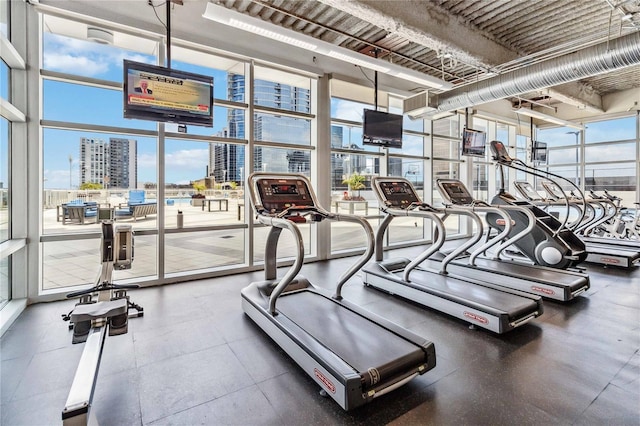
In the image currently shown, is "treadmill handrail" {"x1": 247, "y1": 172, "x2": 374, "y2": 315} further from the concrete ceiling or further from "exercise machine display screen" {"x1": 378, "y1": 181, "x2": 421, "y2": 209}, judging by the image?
the concrete ceiling

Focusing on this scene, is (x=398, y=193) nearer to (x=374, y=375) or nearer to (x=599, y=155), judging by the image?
(x=374, y=375)

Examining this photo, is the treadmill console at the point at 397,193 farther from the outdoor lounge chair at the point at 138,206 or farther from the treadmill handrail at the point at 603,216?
the treadmill handrail at the point at 603,216

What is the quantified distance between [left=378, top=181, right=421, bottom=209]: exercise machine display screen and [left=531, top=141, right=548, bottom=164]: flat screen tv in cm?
825

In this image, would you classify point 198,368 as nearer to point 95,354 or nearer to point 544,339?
point 95,354

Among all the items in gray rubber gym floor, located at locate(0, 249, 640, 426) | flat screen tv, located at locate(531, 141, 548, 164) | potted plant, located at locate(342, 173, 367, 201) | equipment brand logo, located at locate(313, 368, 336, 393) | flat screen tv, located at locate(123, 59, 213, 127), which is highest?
flat screen tv, located at locate(531, 141, 548, 164)

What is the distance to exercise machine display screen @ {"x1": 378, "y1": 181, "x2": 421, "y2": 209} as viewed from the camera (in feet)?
14.3

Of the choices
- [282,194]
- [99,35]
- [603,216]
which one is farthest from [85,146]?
[603,216]

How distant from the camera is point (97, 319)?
92.0 inches

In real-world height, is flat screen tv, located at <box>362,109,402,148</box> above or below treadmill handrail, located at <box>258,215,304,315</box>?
above

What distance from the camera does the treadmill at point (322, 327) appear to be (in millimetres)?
2027

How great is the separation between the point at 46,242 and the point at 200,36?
3.62 metres

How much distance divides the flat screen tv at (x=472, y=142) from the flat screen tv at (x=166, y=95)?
6.15 meters

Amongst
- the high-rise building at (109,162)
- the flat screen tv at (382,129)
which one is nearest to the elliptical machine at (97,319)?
the high-rise building at (109,162)

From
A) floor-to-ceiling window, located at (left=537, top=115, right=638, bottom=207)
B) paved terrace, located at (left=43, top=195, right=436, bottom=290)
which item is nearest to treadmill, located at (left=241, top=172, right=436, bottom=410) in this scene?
paved terrace, located at (left=43, top=195, right=436, bottom=290)
